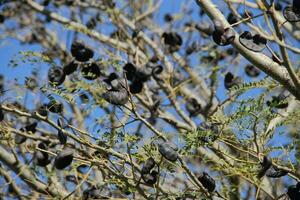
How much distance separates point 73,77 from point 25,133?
672 millimetres

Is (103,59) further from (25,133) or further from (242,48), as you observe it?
(242,48)

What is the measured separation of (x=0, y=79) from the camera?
620 centimetres

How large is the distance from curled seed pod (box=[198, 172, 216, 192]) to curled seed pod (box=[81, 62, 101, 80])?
3.65 feet

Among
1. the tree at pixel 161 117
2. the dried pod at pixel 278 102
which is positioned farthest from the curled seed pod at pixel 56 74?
the dried pod at pixel 278 102

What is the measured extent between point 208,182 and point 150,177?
0.92ft

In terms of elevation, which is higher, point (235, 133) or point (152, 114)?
point (152, 114)

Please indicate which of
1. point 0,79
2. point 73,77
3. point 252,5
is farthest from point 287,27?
point 0,79

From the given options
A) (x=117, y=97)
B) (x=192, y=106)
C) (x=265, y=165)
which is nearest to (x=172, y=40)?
(x=192, y=106)

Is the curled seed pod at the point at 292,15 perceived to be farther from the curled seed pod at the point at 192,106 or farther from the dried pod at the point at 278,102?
the curled seed pod at the point at 192,106

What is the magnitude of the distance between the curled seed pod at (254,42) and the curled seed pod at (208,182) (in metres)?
0.64

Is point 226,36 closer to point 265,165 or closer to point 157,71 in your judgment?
point 265,165

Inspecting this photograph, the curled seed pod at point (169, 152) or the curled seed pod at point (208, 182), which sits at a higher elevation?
the curled seed pod at point (169, 152)

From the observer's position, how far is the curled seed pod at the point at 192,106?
4902 mm

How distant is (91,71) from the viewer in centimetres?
377
